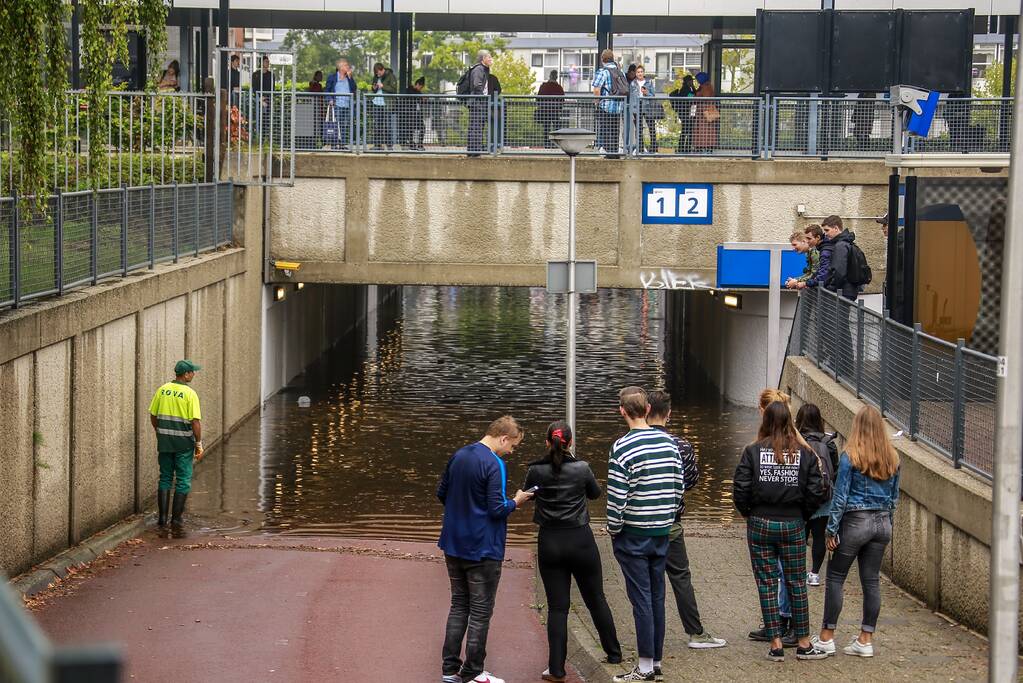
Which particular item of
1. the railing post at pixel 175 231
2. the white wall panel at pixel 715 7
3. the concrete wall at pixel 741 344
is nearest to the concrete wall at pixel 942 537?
the railing post at pixel 175 231

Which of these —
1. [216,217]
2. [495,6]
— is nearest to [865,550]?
[216,217]

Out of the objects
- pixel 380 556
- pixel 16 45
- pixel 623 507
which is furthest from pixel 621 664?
pixel 16 45

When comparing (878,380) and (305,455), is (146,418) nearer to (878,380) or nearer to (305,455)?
(305,455)

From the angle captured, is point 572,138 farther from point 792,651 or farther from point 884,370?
point 792,651

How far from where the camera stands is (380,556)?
1276 cm

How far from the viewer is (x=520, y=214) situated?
23.5 m

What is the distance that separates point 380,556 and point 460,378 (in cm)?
1415

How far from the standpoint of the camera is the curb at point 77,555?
10.7 meters

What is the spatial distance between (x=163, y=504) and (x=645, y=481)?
734 centimetres

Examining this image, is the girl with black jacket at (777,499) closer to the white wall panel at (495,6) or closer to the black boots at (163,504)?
the black boots at (163,504)

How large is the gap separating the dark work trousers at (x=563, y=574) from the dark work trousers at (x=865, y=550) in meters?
1.39

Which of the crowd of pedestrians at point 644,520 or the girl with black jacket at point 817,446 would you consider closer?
the crowd of pedestrians at point 644,520

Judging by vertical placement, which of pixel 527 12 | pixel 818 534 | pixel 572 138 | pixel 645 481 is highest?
pixel 527 12

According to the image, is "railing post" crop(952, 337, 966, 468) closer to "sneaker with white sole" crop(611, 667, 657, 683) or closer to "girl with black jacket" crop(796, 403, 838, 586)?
"girl with black jacket" crop(796, 403, 838, 586)
